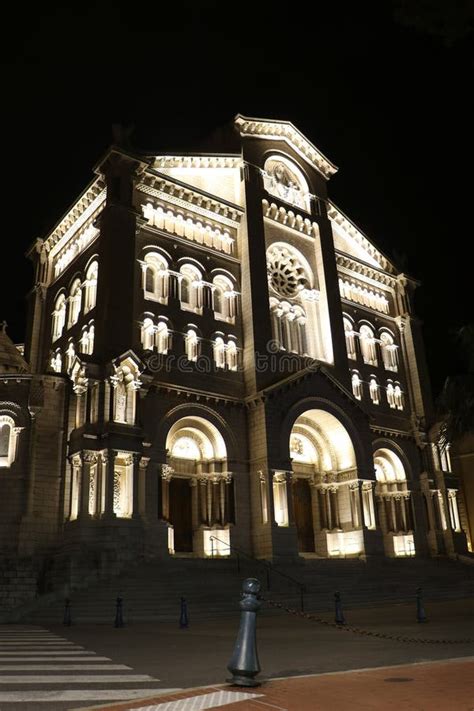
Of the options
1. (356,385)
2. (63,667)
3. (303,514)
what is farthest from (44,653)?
(356,385)

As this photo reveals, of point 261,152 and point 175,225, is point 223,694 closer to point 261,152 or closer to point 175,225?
point 175,225

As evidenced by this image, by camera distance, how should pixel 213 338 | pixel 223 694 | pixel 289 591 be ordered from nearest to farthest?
pixel 223 694 < pixel 289 591 < pixel 213 338

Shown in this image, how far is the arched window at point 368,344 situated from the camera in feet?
133

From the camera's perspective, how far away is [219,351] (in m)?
32.9

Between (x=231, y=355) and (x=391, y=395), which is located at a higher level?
(x=231, y=355)

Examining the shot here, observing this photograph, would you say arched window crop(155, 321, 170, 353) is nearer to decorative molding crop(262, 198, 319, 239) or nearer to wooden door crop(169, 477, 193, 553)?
wooden door crop(169, 477, 193, 553)

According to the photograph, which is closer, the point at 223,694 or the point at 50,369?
the point at 223,694

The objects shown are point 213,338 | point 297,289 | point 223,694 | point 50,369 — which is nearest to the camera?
point 223,694

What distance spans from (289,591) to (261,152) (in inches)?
1037

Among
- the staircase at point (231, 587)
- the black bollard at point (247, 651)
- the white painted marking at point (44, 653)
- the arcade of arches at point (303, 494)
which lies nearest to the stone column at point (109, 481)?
the staircase at point (231, 587)

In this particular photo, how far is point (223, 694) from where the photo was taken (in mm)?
6488

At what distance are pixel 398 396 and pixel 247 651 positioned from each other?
35.5m

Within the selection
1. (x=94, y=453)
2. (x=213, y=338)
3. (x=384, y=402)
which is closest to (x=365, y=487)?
(x=384, y=402)

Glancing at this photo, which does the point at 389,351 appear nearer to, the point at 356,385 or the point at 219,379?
the point at 356,385
